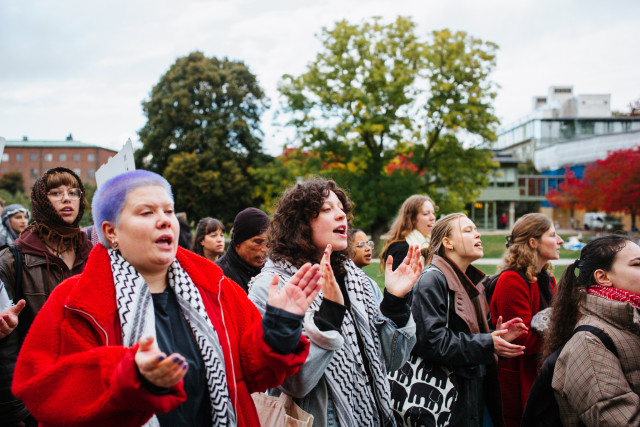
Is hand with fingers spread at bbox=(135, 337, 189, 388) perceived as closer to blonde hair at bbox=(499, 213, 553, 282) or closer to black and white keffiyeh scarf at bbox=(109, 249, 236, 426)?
black and white keffiyeh scarf at bbox=(109, 249, 236, 426)

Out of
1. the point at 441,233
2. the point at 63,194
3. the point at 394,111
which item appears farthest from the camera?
the point at 394,111

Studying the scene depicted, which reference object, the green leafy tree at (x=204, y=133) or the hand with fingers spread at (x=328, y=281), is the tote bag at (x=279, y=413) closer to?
the hand with fingers spread at (x=328, y=281)

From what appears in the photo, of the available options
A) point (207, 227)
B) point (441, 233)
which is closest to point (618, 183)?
point (207, 227)

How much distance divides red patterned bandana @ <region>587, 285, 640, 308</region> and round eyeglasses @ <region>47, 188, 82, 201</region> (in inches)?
140

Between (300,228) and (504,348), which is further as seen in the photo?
(504,348)

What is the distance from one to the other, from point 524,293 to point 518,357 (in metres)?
0.54

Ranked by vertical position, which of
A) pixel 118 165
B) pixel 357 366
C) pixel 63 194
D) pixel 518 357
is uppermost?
pixel 118 165

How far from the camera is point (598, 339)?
2477mm

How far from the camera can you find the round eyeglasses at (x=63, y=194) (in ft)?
11.4

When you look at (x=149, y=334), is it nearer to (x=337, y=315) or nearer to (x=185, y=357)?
(x=185, y=357)

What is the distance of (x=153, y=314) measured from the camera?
1.83 m

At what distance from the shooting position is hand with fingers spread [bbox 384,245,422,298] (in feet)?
8.59

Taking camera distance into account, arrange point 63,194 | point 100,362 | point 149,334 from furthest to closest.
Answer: point 63,194, point 149,334, point 100,362

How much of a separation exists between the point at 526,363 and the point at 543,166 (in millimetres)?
56345
